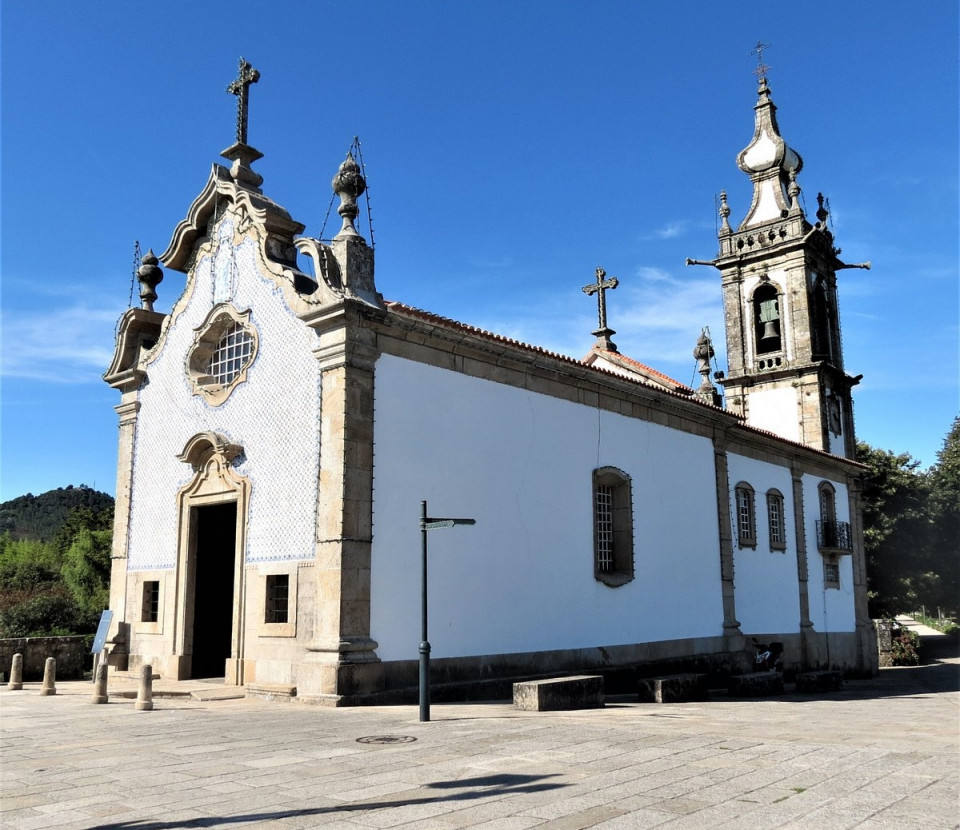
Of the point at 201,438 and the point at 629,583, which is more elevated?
the point at 201,438

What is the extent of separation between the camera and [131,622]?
1658cm

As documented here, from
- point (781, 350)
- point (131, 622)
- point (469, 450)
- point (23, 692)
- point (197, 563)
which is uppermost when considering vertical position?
point (781, 350)

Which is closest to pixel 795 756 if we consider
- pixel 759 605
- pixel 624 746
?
pixel 624 746

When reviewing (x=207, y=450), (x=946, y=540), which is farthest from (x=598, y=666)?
(x=946, y=540)

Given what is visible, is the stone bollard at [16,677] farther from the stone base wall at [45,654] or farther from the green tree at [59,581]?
the green tree at [59,581]

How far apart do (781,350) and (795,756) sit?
2652cm

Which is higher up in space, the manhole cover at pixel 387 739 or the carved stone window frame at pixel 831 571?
the carved stone window frame at pixel 831 571

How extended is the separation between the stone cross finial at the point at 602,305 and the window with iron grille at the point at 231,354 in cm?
1192

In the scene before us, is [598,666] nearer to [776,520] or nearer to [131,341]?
[776,520]

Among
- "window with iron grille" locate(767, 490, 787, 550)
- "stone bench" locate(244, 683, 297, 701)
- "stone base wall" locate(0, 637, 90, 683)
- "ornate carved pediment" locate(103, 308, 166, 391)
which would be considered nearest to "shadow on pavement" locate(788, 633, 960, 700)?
"window with iron grille" locate(767, 490, 787, 550)

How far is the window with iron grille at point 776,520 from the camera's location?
2477 cm

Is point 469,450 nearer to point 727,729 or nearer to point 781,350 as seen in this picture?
point 727,729

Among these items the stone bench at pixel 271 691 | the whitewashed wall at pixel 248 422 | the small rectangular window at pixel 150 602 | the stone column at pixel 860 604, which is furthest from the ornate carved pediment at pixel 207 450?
the stone column at pixel 860 604

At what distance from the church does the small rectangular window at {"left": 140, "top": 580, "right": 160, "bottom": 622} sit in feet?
0.16
